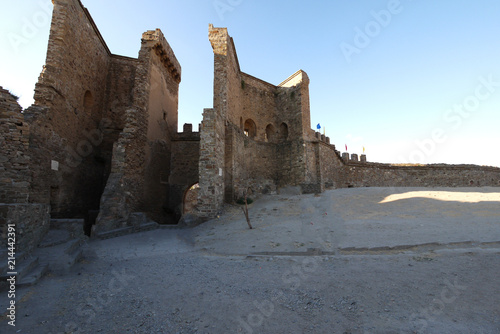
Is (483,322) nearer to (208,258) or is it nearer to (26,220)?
A: (208,258)

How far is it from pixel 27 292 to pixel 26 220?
2.08m

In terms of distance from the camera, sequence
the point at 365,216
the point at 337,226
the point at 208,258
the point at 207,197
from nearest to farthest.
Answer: the point at 208,258
the point at 337,226
the point at 365,216
the point at 207,197

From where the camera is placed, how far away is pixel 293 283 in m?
3.46

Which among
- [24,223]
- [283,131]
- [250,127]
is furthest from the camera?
[283,131]

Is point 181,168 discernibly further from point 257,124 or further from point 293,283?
point 293,283


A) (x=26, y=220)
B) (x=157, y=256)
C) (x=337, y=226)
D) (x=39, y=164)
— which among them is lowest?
(x=157, y=256)

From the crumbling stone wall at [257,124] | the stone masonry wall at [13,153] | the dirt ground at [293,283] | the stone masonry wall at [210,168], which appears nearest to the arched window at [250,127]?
the crumbling stone wall at [257,124]

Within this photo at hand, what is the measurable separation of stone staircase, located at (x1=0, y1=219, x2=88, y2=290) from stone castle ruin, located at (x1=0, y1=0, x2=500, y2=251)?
1.09ft

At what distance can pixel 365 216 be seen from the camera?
7.43 meters

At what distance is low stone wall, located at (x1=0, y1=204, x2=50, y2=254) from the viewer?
425cm

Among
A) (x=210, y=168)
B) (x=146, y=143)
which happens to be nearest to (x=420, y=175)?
(x=210, y=168)

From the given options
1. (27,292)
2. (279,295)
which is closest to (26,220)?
(27,292)

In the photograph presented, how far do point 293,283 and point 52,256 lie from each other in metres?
5.02

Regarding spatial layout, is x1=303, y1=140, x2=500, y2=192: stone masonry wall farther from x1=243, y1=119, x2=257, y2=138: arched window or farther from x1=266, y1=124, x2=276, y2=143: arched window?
x1=243, y1=119, x2=257, y2=138: arched window
